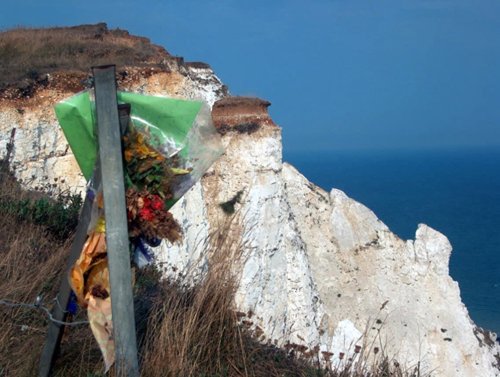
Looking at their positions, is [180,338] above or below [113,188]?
below

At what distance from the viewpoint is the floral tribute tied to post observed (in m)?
3.84

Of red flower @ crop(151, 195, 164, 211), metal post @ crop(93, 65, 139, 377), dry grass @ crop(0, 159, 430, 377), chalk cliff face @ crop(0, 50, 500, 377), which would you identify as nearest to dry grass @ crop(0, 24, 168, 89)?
chalk cliff face @ crop(0, 50, 500, 377)

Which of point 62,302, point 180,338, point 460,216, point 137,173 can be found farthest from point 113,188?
point 460,216

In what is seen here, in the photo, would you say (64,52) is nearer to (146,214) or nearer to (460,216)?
(146,214)

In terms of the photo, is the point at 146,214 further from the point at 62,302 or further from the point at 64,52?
the point at 64,52

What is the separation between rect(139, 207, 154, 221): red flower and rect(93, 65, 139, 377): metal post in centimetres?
15

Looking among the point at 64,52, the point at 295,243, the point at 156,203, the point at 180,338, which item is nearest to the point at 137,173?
the point at 156,203

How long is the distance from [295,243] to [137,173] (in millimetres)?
15031

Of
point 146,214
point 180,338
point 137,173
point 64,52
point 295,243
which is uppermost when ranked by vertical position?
point 64,52

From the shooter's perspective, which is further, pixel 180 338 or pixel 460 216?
pixel 460 216

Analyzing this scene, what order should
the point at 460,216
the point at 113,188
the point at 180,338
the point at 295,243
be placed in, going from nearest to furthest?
1. the point at 113,188
2. the point at 180,338
3. the point at 295,243
4. the point at 460,216

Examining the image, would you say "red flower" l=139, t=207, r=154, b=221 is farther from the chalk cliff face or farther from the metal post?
the chalk cliff face

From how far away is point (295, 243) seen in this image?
61.7 ft

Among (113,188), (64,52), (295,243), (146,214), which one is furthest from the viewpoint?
(295,243)
